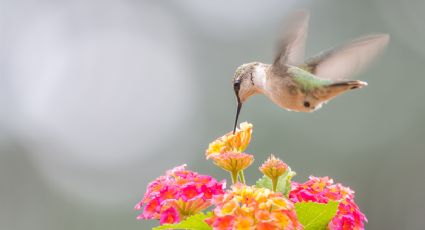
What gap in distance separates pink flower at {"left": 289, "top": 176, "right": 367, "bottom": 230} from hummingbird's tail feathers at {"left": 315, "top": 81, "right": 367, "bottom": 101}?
0.46 metres

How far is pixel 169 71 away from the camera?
14094 millimetres

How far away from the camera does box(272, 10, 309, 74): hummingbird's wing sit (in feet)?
8.57

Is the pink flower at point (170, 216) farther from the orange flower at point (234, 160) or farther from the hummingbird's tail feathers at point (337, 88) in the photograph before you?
the hummingbird's tail feathers at point (337, 88)

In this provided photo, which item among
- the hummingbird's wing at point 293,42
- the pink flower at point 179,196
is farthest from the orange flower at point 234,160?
the hummingbird's wing at point 293,42

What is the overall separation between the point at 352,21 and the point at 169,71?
513cm

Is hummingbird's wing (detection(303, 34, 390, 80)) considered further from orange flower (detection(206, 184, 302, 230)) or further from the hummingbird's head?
orange flower (detection(206, 184, 302, 230))

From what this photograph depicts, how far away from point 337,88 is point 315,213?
2.57 ft

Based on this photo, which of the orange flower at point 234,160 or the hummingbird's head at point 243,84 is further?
the hummingbird's head at point 243,84

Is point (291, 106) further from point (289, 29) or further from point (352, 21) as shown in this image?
point (352, 21)

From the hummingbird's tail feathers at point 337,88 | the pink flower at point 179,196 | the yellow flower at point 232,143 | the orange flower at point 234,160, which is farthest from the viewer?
the hummingbird's tail feathers at point 337,88

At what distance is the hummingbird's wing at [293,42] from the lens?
2611mm

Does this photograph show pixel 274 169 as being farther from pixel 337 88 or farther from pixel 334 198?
pixel 337 88

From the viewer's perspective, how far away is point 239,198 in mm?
1896

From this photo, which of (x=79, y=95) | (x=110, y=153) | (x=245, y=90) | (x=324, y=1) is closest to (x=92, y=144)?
(x=110, y=153)
